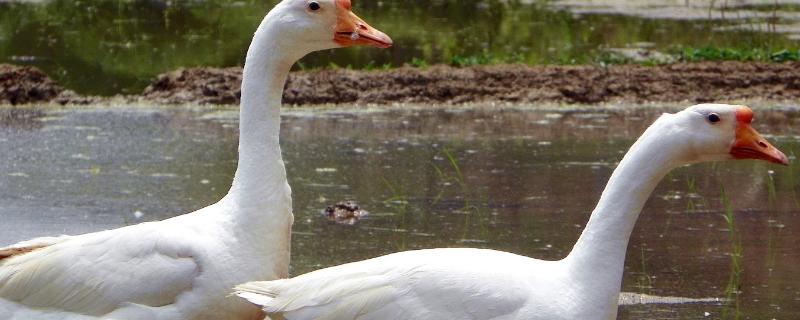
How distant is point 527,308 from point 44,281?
1917 millimetres

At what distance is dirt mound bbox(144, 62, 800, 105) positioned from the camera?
13.8m

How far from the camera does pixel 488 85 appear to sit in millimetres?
14133

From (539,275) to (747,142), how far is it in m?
A: 0.87

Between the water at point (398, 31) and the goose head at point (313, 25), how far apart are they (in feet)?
28.8

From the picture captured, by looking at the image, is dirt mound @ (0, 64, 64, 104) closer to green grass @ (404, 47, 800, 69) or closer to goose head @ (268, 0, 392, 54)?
green grass @ (404, 47, 800, 69)

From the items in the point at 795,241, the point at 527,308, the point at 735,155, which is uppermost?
the point at 735,155

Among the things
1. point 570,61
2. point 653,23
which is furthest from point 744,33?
point 570,61

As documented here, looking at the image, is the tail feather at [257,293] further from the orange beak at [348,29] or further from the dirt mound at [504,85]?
the dirt mound at [504,85]

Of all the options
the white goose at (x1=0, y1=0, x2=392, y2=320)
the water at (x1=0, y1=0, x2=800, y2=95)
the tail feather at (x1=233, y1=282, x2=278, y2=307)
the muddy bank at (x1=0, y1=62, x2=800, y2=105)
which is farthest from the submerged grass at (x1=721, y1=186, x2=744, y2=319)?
the water at (x1=0, y1=0, x2=800, y2=95)

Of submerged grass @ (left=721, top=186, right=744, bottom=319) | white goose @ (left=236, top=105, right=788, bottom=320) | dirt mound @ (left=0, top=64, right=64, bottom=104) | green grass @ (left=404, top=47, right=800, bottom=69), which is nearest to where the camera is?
white goose @ (left=236, top=105, right=788, bottom=320)

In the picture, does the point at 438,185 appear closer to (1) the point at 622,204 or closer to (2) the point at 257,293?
(2) the point at 257,293

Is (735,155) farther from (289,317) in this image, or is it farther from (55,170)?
(55,170)

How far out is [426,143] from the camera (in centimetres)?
1184

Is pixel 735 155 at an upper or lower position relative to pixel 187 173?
upper
